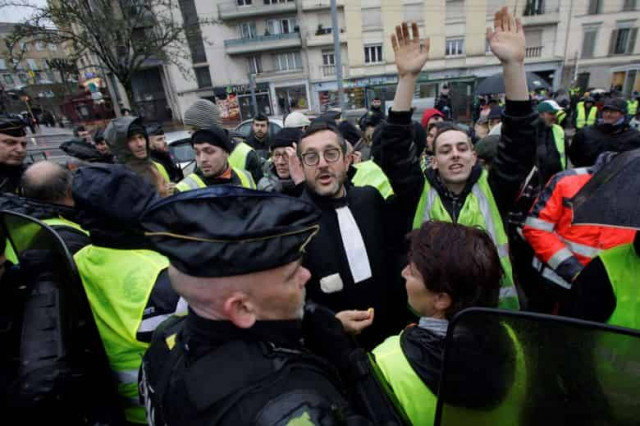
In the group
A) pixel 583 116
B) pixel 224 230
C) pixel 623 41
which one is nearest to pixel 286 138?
pixel 224 230

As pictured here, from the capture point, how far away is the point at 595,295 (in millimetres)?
1324

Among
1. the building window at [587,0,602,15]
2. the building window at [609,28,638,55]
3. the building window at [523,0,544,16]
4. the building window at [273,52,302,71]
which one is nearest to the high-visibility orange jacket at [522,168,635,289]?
the building window at [273,52,302,71]

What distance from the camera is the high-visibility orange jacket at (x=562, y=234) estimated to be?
223 cm

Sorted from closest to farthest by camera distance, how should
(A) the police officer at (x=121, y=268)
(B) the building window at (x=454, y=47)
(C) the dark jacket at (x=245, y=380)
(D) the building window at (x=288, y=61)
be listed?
1. (C) the dark jacket at (x=245, y=380)
2. (A) the police officer at (x=121, y=268)
3. (B) the building window at (x=454, y=47)
4. (D) the building window at (x=288, y=61)

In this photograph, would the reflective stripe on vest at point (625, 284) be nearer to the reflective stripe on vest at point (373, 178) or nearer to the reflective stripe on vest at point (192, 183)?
the reflective stripe on vest at point (373, 178)

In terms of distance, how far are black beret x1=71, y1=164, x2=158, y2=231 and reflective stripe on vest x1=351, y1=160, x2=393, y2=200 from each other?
1460 mm

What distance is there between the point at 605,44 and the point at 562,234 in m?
30.7

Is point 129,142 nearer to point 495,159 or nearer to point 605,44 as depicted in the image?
point 495,159

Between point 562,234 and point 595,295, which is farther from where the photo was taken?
point 562,234

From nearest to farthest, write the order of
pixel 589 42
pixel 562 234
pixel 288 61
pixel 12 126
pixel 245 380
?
pixel 245 380 → pixel 562 234 → pixel 12 126 → pixel 589 42 → pixel 288 61

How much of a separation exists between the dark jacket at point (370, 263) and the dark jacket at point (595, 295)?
0.92 m

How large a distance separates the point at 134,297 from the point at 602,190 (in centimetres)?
169

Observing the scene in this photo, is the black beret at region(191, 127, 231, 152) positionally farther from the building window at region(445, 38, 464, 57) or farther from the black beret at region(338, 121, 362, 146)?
the building window at region(445, 38, 464, 57)

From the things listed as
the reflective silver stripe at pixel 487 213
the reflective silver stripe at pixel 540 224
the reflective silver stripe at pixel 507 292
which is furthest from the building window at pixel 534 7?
the reflective silver stripe at pixel 507 292
